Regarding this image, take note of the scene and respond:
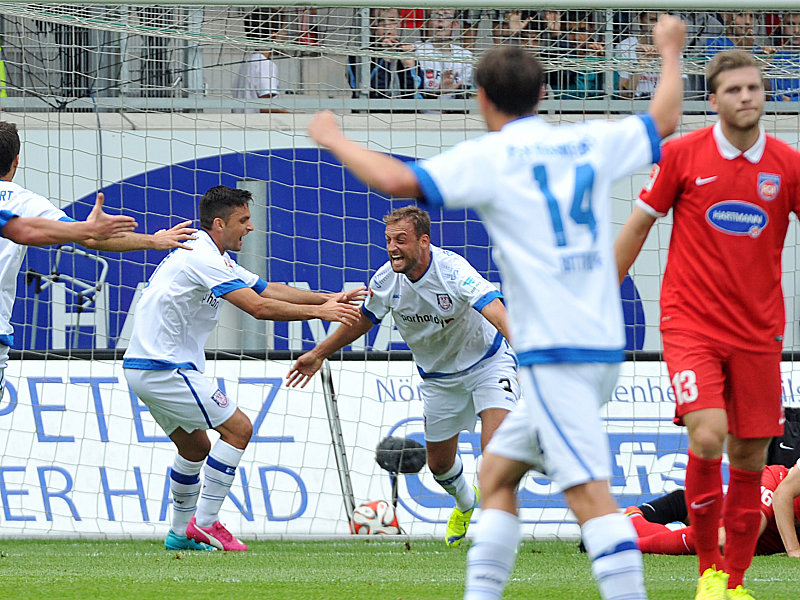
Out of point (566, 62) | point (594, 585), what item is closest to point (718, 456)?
point (594, 585)

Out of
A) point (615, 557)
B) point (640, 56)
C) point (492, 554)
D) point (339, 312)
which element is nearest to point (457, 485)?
point (339, 312)

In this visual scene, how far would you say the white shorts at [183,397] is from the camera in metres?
6.88

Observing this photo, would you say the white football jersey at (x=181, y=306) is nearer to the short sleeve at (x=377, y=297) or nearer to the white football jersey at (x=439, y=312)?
the short sleeve at (x=377, y=297)

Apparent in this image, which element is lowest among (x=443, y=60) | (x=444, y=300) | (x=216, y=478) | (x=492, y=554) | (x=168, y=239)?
(x=216, y=478)

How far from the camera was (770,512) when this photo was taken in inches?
257

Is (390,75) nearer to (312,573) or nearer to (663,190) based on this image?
(312,573)

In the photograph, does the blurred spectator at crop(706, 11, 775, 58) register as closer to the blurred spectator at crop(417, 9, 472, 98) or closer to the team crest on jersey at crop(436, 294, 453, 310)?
the blurred spectator at crop(417, 9, 472, 98)

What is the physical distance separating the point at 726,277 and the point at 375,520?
451cm

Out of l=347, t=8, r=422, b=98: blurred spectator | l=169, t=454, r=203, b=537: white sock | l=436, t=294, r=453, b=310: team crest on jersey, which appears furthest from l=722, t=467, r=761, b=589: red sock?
l=347, t=8, r=422, b=98: blurred spectator

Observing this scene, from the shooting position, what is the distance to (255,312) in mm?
6773

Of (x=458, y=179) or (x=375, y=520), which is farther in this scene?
(x=375, y=520)

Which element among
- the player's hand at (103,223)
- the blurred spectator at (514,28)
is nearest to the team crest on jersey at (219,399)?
the player's hand at (103,223)

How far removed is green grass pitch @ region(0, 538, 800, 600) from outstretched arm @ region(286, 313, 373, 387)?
1.08 m

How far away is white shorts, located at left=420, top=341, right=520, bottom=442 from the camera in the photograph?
23.2 feet
